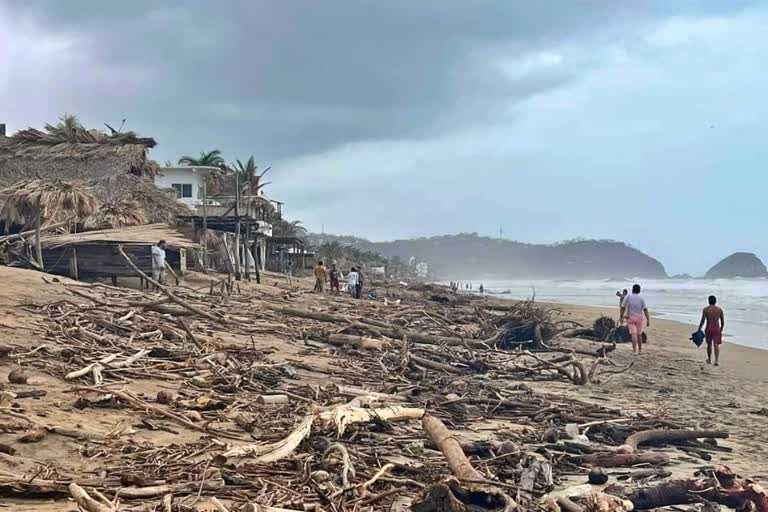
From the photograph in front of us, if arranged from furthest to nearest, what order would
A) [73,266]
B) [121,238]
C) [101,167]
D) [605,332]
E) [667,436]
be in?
[101,167]
[121,238]
[73,266]
[605,332]
[667,436]

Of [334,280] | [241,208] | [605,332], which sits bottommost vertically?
[605,332]

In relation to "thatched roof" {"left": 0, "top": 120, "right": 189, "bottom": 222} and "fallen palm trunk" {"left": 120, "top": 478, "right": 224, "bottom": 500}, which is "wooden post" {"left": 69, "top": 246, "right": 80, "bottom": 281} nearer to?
"thatched roof" {"left": 0, "top": 120, "right": 189, "bottom": 222}

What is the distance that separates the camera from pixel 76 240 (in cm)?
1856

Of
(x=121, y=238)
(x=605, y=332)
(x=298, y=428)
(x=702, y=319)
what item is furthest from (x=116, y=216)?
(x=298, y=428)

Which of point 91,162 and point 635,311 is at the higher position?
point 91,162

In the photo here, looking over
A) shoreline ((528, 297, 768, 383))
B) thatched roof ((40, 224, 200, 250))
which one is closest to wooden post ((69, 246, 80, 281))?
thatched roof ((40, 224, 200, 250))

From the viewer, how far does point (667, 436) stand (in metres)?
6.36

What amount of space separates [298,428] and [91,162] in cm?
2503

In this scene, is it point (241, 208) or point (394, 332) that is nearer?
point (394, 332)

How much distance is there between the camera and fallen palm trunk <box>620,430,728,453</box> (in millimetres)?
6074

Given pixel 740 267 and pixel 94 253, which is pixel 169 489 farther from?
pixel 740 267

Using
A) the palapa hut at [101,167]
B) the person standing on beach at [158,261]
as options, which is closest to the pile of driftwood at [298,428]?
the person standing on beach at [158,261]

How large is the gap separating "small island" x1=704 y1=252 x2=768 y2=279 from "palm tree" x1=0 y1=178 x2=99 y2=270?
439ft

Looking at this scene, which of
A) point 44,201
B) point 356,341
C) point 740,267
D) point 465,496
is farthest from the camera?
point 740,267
